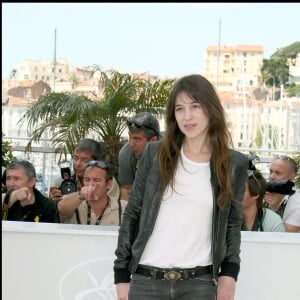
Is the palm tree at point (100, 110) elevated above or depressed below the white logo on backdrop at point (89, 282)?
above

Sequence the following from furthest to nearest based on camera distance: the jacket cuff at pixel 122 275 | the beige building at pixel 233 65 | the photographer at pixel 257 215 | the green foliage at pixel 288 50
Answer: the beige building at pixel 233 65, the green foliage at pixel 288 50, the photographer at pixel 257 215, the jacket cuff at pixel 122 275

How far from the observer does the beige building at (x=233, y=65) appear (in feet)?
84.6

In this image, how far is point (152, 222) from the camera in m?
2.59

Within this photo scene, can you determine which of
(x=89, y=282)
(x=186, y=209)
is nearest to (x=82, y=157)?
(x=89, y=282)

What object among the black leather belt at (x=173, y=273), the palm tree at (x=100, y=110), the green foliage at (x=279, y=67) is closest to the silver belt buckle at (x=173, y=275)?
the black leather belt at (x=173, y=273)

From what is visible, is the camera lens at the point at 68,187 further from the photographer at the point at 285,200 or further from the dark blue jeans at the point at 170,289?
the dark blue jeans at the point at 170,289

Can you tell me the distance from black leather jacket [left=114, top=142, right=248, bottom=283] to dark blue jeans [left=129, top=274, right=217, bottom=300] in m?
0.06

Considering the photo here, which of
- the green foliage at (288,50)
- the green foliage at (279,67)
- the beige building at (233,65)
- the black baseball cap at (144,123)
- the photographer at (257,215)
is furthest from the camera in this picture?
the green foliage at (279,67)

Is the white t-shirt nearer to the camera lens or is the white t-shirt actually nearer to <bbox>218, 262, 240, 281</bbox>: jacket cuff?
<bbox>218, 262, 240, 281</bbox>: jacket cuff

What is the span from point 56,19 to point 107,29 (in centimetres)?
314

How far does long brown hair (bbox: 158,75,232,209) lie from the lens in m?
2.61

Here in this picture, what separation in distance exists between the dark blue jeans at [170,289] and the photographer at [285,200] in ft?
5.93

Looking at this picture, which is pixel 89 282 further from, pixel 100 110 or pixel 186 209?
pixel 100 110

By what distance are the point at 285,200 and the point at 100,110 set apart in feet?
8.73
